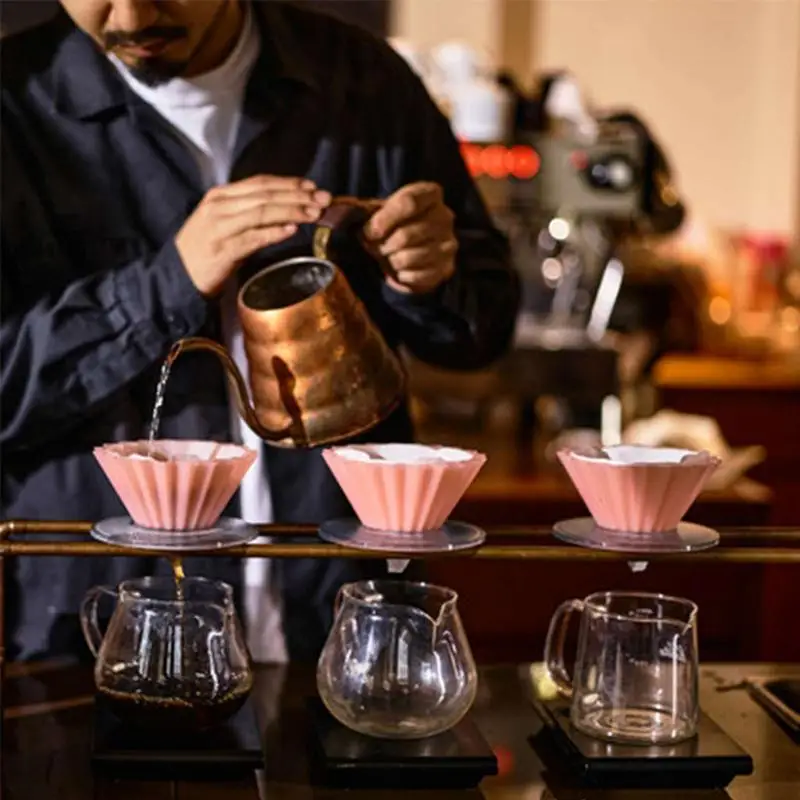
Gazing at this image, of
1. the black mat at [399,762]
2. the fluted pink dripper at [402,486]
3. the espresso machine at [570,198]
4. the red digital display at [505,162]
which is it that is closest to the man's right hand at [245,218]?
the fluted pink dripper at [402,486]

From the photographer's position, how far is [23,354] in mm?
1501

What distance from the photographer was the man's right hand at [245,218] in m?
1.35

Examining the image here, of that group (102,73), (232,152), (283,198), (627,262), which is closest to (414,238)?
(283,198)

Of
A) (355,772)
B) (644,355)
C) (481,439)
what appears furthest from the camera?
(644,355)

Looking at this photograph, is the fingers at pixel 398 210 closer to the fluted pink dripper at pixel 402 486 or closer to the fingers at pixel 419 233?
the fingers at pixel 419 233

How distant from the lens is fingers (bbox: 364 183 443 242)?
4.62ft

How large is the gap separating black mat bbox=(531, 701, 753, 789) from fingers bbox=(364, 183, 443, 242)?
1.55 ft

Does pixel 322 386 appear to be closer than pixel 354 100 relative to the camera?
Yes

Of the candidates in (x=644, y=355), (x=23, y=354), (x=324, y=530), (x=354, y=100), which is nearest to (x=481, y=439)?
(x=644, y=355)

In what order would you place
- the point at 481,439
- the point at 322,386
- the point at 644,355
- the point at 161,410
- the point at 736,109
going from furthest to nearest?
1. the point at 736,109
2. the point at 644,355
3. the point at 481,439
4. the point at 161,410
5. the point at 322,386

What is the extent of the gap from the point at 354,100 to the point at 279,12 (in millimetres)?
127

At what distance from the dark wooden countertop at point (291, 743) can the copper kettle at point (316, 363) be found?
0.25 m

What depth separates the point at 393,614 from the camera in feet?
3.93

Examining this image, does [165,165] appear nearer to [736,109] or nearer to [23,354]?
[23,354]
